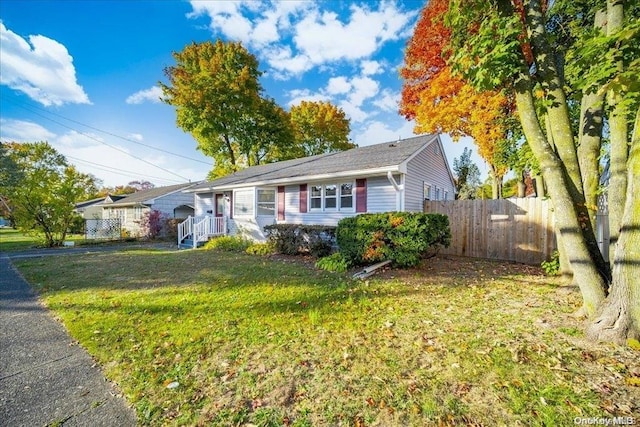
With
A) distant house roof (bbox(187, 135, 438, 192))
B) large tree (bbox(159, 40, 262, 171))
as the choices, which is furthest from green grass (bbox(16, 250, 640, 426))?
large tree (bbox(159, 40, 262, 171))

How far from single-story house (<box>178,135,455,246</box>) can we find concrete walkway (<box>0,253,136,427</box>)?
8761 millimetres

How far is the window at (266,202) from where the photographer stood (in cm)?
1409

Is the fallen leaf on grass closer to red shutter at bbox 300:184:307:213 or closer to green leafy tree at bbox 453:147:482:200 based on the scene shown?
red shutter at bbox 300:184:307:213

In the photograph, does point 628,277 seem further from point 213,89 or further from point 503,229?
point 213,89

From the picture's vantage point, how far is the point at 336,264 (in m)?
7.65

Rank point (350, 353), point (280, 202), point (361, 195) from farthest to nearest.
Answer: point (280, 202) → point (361, 195) → point (350, 353)

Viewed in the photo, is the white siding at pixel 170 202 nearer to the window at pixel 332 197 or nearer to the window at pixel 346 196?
the window at pixel 332 197

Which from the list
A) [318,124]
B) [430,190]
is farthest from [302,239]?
[318,124]

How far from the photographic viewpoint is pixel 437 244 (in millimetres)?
7754

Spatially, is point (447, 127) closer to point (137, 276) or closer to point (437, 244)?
point (437, 244)

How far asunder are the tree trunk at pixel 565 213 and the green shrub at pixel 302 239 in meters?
6.28

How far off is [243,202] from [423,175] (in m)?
9.15

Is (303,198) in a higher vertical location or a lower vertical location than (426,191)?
lower

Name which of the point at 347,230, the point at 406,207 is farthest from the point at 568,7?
the point at 347,230
